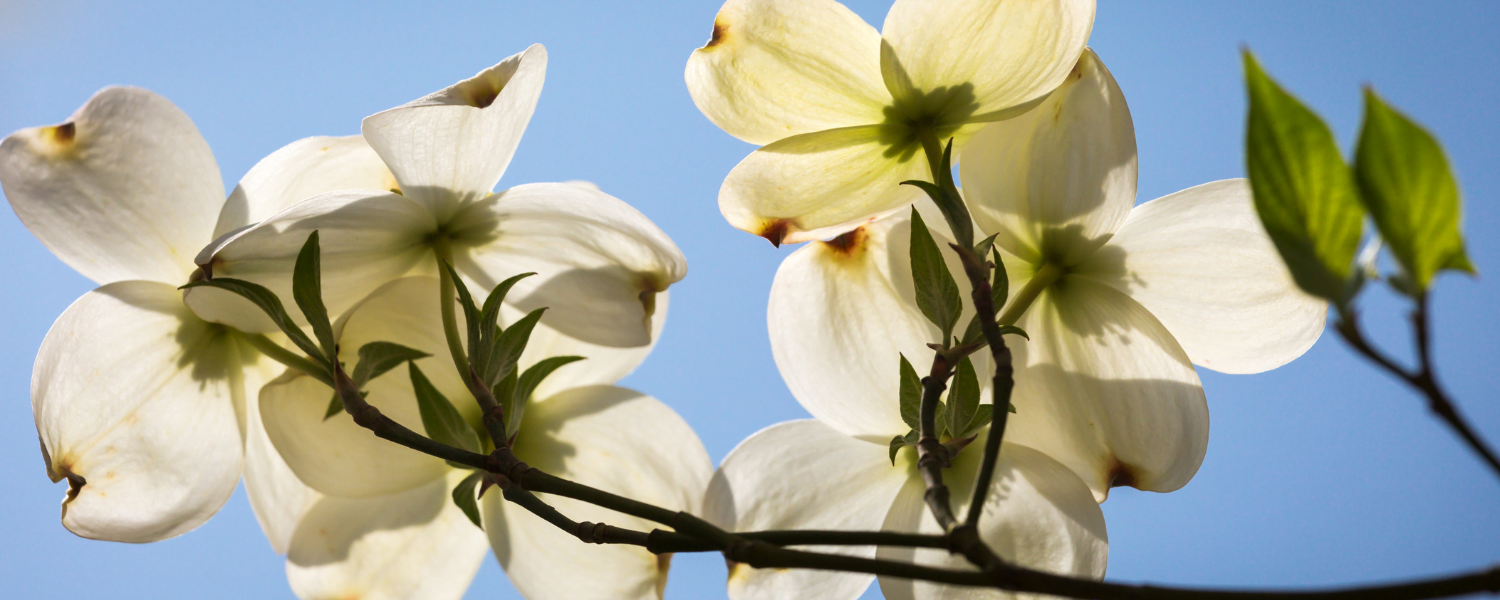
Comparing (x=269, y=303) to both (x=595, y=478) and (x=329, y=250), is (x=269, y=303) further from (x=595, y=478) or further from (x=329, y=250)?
(x=595, y=478)

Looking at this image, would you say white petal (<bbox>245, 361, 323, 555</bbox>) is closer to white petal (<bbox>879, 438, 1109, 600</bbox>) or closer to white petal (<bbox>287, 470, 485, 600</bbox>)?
white petal (<bbox>287, 470, 485, 600</bbox>)

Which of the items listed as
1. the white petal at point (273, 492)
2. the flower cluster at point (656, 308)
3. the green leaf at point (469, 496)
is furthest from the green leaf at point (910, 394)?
the white petal at point (273, 492)

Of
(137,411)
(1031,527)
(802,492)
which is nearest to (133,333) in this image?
(137,411)

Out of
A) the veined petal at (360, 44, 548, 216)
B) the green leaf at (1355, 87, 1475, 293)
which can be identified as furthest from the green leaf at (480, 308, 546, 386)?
the green leaf at (1355, 87, 1475, 293)

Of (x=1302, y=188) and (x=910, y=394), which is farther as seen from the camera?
(x=910, y=394)

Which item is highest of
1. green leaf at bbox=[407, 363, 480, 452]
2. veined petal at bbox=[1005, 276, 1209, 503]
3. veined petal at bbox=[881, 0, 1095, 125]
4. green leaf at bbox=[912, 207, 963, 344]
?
veined petal at bbox=[881, 0, 1095, 125]

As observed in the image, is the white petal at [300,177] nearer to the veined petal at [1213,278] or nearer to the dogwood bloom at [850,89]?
the dogwood bloom at [850,89]
